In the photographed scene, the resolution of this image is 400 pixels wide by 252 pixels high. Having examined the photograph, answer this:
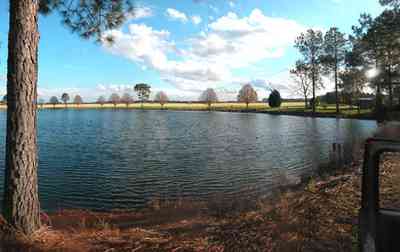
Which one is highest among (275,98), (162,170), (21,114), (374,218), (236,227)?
(275,98)

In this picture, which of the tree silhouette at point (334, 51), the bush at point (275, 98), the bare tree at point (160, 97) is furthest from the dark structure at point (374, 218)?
the bare tree at point (160, 97)

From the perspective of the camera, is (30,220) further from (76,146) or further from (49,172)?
(76,146)

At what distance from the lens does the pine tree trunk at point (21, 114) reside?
4660mm

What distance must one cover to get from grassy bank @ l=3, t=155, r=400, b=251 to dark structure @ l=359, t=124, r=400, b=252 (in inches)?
92.1

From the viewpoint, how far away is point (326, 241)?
15.5 feet

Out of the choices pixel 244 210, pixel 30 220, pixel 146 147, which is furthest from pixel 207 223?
pixel 146 147

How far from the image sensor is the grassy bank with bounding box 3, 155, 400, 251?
188 inches

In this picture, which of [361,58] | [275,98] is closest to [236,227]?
[361,58]

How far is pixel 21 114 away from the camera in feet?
15.4

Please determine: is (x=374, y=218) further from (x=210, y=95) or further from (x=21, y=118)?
(x=210, y=95)

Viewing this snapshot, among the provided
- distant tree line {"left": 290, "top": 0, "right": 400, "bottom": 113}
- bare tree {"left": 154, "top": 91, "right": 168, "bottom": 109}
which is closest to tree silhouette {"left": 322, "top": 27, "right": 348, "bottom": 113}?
distant tree line {"left": 290, "top": 0, "right": 400, "bottom": 113}

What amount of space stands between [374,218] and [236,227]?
11.8ft

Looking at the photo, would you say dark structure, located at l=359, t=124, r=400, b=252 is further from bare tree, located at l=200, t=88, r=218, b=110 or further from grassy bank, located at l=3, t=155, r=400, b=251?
bare tree, located at l=200, t=88, r=218, b=110

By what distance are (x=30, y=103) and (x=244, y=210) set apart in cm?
503
